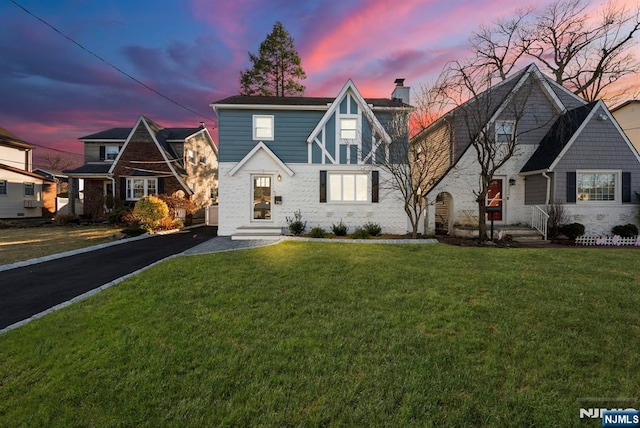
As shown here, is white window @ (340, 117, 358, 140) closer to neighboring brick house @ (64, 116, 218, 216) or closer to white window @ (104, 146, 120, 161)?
neighboring brick house @ (64, 116, 218, 216)

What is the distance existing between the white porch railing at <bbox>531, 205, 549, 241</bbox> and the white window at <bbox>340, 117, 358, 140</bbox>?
10.0 metres

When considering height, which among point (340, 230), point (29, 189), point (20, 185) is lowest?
point (340, 230)

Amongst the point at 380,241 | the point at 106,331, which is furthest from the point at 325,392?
the point at 380,241

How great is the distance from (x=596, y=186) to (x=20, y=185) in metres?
41.9

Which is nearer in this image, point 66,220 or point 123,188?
point 66,220

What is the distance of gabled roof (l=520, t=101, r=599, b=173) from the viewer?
1371cm

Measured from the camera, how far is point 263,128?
14.7 meters

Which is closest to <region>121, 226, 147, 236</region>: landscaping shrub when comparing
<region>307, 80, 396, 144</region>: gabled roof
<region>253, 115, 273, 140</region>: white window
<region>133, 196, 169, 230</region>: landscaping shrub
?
<region>133, 196, 169, 230</region>: landscaping shrub

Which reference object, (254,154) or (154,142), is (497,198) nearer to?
(254,154)

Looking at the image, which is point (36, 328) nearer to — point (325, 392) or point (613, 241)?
point (325, 392)

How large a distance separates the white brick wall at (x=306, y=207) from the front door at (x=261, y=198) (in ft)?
0.85

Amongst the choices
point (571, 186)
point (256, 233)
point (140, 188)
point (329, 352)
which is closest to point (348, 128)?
point (256, 233)

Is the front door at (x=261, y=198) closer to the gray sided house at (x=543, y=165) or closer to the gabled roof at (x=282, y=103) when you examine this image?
the gabled roof at (x=282, y=103)

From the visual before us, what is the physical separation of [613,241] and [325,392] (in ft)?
54.7
